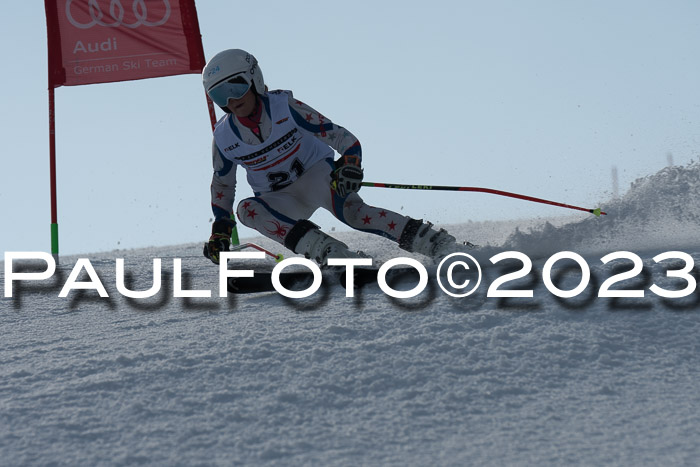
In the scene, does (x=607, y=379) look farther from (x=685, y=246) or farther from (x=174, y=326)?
(x=685, y=246)

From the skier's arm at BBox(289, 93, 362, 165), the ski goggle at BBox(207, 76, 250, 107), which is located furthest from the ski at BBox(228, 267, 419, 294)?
the ski goggle at BBox(207, 76, 250, 107)

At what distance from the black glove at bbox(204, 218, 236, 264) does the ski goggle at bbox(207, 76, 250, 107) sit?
75 centimetres

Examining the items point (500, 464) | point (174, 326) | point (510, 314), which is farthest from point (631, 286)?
point (174, 326)

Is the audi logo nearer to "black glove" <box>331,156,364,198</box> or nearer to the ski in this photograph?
"black glove" <box>331,156,364,198</box>

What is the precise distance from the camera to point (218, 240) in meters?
4.55

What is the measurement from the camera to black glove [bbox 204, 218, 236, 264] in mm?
4547

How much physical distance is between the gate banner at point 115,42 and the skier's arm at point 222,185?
3.22 m

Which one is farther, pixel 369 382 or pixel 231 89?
pixel 231 89

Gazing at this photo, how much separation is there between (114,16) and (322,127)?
12.9 feet

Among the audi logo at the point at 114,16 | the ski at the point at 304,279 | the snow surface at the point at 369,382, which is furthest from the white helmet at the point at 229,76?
the audi logo at the point at 114,16

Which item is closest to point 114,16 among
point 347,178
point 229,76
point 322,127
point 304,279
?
point 229,76

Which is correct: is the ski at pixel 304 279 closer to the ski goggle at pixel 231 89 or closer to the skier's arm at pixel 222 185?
the skier's arm at pixel 222 185

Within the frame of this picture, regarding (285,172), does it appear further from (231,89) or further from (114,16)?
(114,16)

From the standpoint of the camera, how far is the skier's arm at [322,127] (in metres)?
4.52
